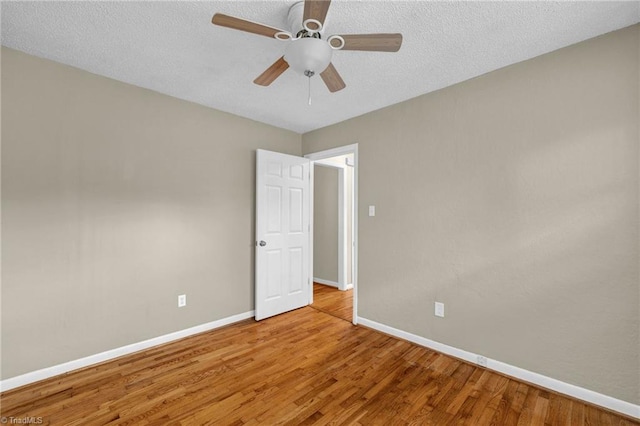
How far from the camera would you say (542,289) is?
85.2 inches

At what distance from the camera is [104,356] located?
8.26 feet

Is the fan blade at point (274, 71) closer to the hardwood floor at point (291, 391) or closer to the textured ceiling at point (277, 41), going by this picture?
the textured ceiling at point (277, 41)

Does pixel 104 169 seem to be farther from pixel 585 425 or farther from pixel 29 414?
pixel 585 425

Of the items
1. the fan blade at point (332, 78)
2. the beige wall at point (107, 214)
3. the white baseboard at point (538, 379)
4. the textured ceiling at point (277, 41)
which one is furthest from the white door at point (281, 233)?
the fan blade at point (332, 78)

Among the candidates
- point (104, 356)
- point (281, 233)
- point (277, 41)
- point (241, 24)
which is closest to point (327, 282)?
point (281, 233)

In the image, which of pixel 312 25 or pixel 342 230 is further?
pixel 342 230

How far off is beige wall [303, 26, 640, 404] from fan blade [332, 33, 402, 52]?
1.31 meters

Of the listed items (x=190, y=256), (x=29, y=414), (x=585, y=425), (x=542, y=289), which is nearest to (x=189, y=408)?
(x=29, y=414)

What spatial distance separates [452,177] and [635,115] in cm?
117

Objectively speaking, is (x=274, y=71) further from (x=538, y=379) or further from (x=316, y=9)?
(x=538, y=379)

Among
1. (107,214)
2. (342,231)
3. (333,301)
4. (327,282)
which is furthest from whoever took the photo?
(327,282)

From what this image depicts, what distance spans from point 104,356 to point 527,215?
11.9ft

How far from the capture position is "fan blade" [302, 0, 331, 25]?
53.1 inches

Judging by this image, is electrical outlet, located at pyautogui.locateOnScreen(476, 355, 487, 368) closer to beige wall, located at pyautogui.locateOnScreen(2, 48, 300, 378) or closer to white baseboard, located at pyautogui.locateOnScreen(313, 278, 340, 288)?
beige wall, located at pyautogui.locateOnScreen(2, 48, 300, 378)
